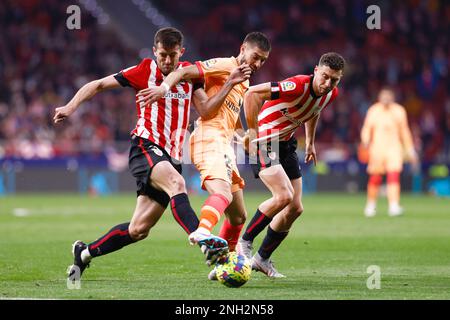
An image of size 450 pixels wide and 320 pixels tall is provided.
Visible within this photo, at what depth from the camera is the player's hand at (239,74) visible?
7.41 meters

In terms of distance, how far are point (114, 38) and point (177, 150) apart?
20341mm

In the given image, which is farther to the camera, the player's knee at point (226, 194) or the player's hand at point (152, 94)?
the player's knee at point (226, 194)

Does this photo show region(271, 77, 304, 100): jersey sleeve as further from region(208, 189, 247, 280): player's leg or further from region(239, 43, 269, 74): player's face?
region(208, 189, 247, 280): player's leg

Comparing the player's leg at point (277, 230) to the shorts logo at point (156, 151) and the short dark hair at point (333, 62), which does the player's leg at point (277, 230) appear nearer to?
the short dark hair at point (333, 62)

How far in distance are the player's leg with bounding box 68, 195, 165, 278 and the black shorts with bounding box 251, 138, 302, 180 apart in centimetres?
133

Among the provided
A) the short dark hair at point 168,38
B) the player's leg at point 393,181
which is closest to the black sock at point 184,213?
the short dark hair at point 168,38

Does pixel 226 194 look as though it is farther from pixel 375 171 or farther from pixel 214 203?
pixel 375 171

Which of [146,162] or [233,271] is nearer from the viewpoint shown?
[233,271]

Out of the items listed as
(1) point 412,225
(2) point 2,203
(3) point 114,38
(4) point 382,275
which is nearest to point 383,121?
(1) point 412,225

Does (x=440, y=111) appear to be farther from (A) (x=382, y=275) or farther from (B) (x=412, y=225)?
(A) (x=382, y=275)

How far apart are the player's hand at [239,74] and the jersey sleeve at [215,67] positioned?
43 centimetres

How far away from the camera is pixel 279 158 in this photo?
871 cm

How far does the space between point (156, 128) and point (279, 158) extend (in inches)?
62.4

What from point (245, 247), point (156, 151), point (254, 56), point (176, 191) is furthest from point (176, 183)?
point (245, 247)
